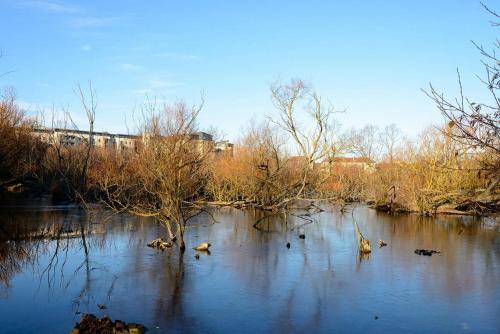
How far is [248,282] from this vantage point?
11375mm

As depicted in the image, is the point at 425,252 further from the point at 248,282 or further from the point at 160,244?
the point at 160,244

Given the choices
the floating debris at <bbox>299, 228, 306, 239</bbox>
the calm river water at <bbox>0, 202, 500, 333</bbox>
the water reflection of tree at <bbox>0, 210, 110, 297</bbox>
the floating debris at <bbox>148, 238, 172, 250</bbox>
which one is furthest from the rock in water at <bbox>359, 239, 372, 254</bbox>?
the water reflection of tree at <bbox>0, 210, 110, 297</bbox>

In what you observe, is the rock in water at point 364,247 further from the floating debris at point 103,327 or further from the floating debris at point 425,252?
the floating debris at point 103,327

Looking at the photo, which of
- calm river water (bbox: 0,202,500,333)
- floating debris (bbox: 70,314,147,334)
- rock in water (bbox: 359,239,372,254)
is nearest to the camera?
floating debris (bbox: 70,314,147,334)

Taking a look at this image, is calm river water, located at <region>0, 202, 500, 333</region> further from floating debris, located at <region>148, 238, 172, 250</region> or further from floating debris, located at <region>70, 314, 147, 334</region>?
floating debris, located at <region>70, 314, 147, 334</region>

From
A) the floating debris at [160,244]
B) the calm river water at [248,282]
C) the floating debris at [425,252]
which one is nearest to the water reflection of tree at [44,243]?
the calm river water at [248,282]

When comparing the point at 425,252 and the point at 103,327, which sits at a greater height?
the point at 425,252

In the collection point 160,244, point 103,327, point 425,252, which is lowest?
point 103,327

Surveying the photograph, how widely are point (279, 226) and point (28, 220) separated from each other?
1099 centimetres

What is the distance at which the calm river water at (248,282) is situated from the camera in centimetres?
866

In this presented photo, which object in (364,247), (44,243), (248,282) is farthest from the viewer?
(44,243)

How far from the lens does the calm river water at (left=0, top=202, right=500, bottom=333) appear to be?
8656 mm

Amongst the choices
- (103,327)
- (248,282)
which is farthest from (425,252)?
(103,327)

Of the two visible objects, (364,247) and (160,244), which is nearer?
(160,244)
